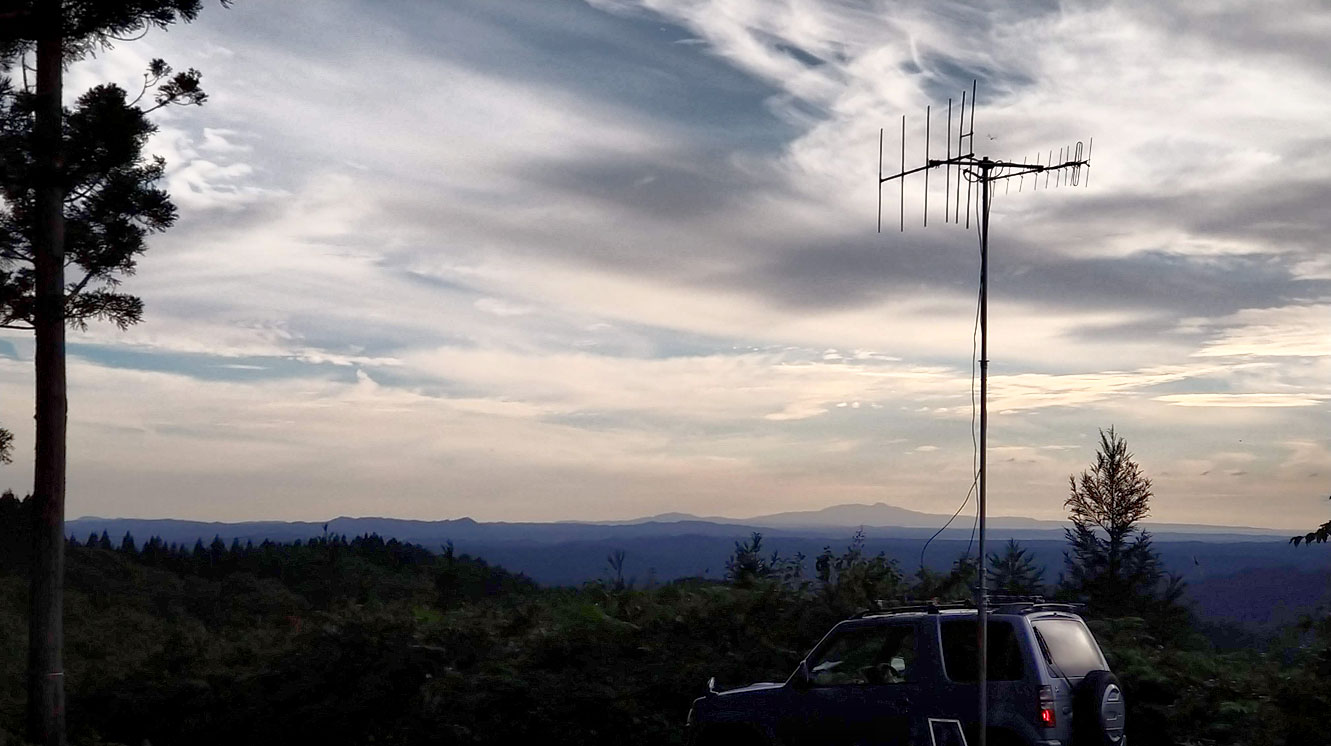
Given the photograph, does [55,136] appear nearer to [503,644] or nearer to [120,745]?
[120,745]

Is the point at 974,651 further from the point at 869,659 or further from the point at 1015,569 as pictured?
the point at 1015,569

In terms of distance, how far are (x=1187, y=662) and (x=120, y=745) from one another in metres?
16.2

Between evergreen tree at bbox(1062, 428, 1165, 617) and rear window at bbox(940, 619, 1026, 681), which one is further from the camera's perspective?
evergreen tree at bbox(1062, 428, 1165, 617)

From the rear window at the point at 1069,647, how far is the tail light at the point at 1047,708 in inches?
11.7

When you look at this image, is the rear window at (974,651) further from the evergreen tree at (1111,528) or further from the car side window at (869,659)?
the evergreen tree at (1111,528)

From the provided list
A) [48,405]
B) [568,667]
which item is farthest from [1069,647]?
[48,405]

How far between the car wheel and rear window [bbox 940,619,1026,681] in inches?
22.6

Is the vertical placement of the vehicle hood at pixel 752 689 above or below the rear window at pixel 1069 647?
below

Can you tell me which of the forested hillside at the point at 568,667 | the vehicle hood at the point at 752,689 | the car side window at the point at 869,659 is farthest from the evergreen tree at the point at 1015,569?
the car side window at the point at 869,659

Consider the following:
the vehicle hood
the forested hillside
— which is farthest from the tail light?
the vehicle hood

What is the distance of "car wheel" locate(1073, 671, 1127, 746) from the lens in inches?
434

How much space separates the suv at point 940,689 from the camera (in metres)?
11.1

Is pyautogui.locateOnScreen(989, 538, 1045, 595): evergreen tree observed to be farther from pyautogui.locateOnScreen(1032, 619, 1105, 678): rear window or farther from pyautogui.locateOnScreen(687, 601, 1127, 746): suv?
pyautogui.locateOnScreen(1032, 619, 1105, 678): rear window

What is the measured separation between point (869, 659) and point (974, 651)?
152 centimetres
